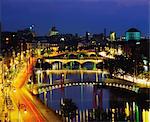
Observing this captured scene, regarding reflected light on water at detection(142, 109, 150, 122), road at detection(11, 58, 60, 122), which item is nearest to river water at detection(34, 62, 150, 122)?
reflected light on water at detection(142, 109, 150, 122)

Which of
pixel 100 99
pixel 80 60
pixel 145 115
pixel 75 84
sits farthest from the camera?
pixel 80 60

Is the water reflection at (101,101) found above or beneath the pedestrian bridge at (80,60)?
beneath

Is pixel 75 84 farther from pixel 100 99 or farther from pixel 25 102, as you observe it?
pixel 25 102

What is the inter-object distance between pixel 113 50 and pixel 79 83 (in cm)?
161

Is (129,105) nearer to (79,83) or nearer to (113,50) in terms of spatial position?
(79,83)

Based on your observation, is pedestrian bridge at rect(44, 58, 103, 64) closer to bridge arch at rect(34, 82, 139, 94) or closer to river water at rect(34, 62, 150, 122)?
river water at rect(34, 62, 150, 122)

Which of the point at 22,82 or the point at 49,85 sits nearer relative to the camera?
the point at 22,82

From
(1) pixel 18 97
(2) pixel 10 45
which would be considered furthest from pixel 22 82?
(1) pixel 18 97

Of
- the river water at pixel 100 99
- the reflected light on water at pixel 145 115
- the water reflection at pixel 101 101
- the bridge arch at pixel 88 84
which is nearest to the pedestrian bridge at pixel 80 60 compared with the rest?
the river water at pixel 100 99

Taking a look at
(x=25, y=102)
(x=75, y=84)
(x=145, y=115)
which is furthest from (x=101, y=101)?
(x=25, y=102)

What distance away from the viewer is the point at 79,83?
695 centimetres

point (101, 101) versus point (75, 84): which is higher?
point (75, 84)

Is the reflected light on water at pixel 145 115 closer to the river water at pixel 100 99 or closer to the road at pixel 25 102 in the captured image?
the river water at pixel 100 99

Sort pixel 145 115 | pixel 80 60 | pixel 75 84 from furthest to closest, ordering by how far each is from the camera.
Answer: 1. pixel 80 60
2. pixel 75 84
3. pixel 145 115
